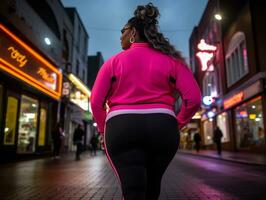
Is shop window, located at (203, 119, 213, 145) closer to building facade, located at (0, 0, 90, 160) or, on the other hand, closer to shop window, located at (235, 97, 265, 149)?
shop window, located at (235, 97, 265, 149)

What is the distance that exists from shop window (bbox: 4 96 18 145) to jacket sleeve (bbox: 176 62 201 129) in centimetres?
1259

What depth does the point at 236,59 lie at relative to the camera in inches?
964

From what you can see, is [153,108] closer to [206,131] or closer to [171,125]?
[171,125]

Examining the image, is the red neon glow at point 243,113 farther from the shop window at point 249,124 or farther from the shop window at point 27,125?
the shop window at point 27,125

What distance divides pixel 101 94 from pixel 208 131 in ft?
109

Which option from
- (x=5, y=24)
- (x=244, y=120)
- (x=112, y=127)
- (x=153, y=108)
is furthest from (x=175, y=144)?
(x=244, y=120)

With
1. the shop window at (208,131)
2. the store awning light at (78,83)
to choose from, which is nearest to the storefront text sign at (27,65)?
the store awning light at (78,83)

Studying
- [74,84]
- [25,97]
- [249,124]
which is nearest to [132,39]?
[25,97]

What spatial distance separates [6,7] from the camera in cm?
1327

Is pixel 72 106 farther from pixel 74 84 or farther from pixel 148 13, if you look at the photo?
pixel 148 13

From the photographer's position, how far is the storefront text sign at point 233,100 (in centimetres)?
2260

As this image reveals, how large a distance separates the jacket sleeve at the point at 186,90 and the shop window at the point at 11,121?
41.3ft

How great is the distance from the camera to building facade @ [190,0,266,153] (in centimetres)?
2003

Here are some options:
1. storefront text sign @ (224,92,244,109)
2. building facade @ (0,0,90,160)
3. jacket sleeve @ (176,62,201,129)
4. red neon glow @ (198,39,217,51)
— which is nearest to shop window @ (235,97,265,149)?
storefront text sign @ (224,92,244,109)
